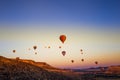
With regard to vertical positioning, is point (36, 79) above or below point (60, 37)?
below

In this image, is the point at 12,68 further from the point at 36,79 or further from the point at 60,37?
the point at 60,37

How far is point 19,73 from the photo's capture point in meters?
145

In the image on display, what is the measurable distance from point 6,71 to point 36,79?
21.2m

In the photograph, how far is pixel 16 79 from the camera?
5079 inches

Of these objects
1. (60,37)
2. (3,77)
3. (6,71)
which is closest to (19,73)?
(6,71)

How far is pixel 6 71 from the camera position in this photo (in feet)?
478

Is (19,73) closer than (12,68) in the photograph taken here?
Yes

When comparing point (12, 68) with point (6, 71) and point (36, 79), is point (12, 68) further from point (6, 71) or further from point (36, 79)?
point (36, 79)

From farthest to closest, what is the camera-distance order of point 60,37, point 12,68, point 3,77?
point 12,68, point 60,37, point 3,77

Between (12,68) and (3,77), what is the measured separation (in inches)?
1238

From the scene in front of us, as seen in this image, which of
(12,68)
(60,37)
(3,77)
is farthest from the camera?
(12,68)

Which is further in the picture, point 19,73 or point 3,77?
point 19,73

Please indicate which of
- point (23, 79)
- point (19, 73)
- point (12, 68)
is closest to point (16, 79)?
point (23, 79)

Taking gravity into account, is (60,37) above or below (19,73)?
above
